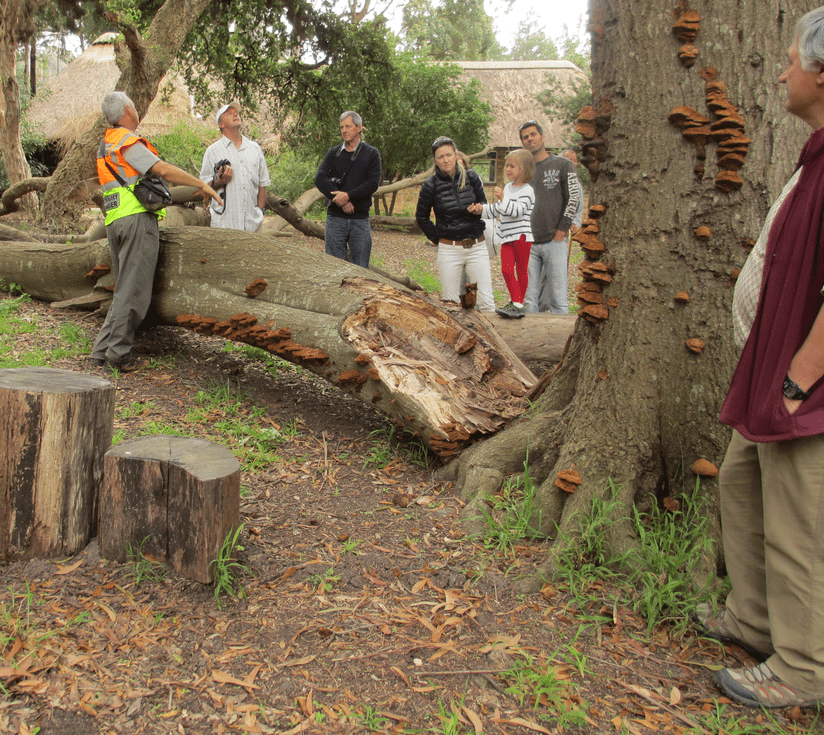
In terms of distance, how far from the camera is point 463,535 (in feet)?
10.5

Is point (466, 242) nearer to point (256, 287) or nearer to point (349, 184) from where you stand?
point (349, 184)

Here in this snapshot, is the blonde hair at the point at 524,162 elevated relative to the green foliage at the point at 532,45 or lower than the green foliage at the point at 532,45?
lower

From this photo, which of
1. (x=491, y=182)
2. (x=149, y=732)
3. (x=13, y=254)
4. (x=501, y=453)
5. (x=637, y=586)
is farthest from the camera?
(x=491, y=182)

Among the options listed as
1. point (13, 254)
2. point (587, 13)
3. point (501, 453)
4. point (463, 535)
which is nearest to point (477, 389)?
point (501, 453)

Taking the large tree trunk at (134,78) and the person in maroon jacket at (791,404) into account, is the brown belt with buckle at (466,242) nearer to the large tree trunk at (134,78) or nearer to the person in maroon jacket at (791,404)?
the person in maroon jacket at (791,404)

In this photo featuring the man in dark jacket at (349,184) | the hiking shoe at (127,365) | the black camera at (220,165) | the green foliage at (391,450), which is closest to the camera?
the green foliage at (391,450)

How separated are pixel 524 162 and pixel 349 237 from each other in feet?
6.56

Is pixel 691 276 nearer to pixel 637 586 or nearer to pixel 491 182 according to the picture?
pixel 637 586

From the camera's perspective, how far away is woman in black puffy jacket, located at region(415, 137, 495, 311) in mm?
5691

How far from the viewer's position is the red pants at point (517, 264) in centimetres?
594

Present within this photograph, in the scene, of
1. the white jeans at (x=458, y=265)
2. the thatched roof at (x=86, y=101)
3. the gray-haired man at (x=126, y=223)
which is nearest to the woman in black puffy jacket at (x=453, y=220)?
the white jeans at (x=458, y=265)

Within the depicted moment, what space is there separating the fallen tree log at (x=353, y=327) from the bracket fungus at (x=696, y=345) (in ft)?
4.16

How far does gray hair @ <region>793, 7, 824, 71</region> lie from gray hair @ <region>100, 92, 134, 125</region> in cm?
427

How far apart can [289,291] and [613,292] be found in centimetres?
239
